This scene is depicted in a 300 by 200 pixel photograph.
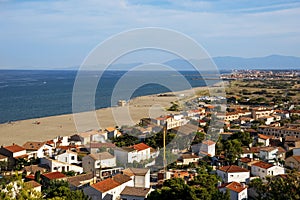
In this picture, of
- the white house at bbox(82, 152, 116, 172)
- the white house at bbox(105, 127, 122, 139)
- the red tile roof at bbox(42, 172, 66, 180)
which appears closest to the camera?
the red tile roof at bbox(42, 172, 66, 180)

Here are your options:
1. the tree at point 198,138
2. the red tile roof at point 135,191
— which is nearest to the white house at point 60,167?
the red tile roof at point 135,191

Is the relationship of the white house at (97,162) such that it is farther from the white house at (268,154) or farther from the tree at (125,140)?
the white house at (268,154)

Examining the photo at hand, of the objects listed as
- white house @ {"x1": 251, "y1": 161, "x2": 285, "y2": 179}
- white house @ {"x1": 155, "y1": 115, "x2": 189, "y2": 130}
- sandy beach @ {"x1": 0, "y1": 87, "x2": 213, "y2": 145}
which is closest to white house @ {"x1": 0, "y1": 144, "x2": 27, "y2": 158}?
sandy beach @ {"x1": 0, "y1": 87, "x2": 213, "y2": 145}

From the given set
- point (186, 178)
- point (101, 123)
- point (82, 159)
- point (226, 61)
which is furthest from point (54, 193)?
point (226, 61)

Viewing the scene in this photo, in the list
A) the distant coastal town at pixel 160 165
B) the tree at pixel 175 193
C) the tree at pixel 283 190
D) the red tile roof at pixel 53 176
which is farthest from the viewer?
the red tile roof at pixel 53 176

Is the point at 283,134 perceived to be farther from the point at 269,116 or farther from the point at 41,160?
the point at 41,160

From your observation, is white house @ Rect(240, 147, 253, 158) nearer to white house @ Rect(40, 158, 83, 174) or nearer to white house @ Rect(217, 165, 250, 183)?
white house @ Rect(217, 165, 250, 183)
